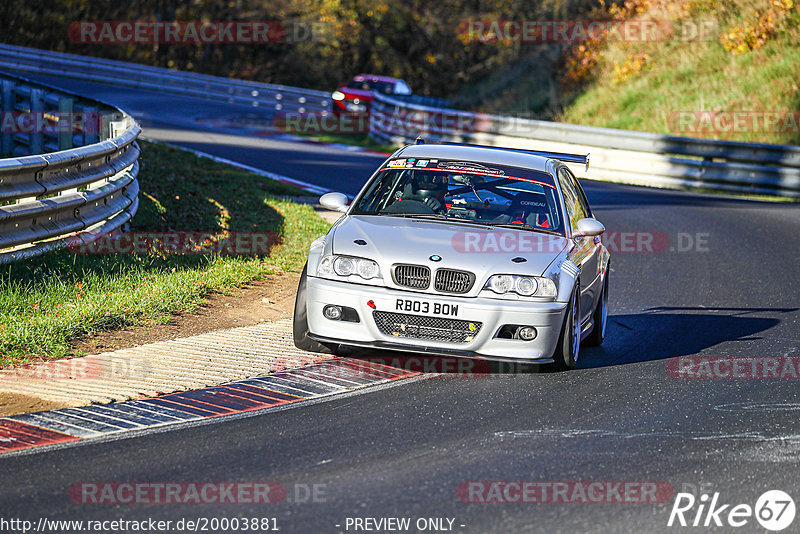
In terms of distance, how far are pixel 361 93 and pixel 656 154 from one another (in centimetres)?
1455

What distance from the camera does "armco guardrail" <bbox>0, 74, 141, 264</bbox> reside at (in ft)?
29.3

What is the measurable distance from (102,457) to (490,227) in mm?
3633

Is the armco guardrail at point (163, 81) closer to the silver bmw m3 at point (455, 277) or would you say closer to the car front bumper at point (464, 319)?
the silver bmw m3 at point (455, 277)

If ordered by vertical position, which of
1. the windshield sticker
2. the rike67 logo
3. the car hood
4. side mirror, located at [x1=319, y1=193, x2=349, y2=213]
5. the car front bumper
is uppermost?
the windshield sticker

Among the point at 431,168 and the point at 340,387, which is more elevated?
the point at 431,168

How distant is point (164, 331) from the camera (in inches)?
332

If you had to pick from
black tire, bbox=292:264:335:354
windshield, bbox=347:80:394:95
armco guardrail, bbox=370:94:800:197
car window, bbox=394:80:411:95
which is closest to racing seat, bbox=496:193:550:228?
black tire, bbox=292:264:335:354

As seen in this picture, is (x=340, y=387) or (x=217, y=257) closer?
(x=340, y=387)

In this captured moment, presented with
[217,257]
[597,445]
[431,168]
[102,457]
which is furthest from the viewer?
[217,257]

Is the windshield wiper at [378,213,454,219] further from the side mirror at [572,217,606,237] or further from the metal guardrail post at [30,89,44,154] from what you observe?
the metal guardrail post at [30,89,44,154]

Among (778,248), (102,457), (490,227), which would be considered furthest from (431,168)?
(778,248)

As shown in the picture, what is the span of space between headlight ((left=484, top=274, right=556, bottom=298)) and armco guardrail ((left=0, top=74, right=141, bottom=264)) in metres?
3.97

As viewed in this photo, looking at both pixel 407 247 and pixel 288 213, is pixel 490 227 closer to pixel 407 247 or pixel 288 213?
pixel 407 247

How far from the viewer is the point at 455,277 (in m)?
7.39
